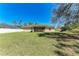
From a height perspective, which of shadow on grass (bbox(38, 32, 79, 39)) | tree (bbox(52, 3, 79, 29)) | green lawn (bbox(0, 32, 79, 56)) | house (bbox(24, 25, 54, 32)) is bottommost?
green lawn (bbox(0, 32, 79, 56))

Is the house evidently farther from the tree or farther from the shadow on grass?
the tree

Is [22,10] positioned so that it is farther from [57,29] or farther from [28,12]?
[57,29]

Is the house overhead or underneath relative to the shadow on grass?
overhead

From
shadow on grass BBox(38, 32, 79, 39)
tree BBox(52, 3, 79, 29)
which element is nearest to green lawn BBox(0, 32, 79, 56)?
shadow on grass BBox(38, 32, 79, 39)

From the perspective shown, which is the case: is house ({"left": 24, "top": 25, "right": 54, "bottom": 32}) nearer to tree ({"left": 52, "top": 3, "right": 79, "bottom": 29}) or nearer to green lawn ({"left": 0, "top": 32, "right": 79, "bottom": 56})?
green lawn ({"left": 0, "top": 32, "right": 79, "bottom": 56})

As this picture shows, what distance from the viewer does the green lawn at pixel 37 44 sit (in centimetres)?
374

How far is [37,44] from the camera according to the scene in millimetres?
3791

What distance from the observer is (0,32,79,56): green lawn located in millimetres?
3740

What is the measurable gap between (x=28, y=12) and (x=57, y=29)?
0.56 meters

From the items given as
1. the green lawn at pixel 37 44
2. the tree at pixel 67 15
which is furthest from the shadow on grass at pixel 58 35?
the tree at pixel 67 15

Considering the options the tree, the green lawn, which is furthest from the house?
the tree

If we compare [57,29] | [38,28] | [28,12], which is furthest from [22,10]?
[57,29]

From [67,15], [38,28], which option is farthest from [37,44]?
[67,15]

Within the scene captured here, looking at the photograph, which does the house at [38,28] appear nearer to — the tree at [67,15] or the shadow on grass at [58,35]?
the shadow on grass at [58,35]
